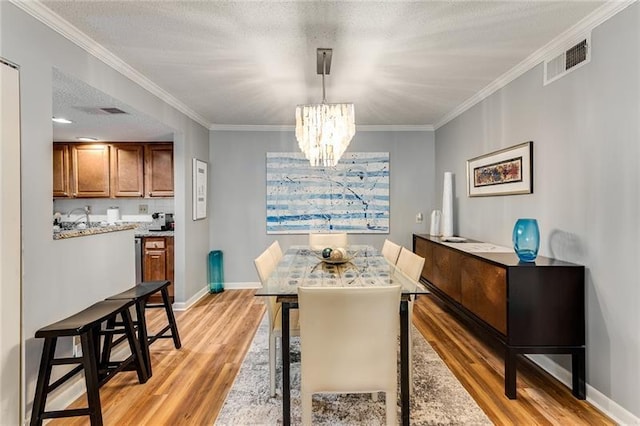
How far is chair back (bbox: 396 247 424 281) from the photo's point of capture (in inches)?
94.4

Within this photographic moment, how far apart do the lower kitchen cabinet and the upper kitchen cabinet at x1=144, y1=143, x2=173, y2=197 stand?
0.71m

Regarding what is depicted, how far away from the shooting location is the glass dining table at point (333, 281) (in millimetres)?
1961

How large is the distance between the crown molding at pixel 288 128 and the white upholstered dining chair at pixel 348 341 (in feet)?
12.6

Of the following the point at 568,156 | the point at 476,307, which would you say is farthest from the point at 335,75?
the point at 476,307

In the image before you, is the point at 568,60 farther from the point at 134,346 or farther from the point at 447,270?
the point at 134,346

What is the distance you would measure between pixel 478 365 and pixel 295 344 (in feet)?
5.09

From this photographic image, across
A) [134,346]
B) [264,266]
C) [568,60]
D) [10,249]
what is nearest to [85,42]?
[10,249]

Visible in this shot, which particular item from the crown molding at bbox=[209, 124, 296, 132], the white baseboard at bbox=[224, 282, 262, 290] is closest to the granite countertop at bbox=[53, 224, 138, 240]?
the white baseboard at bbox=[224, 282, 262, 290]

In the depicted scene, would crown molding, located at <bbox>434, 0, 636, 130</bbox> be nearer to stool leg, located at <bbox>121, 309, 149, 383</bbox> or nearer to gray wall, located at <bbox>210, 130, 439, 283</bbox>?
gray wall, located at <bbox>210, 130, 439, 283</bbox>

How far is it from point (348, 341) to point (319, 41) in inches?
78.0

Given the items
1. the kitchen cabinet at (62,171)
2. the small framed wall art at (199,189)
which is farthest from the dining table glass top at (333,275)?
the kitchen cabinet at (62,171)

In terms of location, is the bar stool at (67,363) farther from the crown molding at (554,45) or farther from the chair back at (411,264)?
the crown molding at (554,45)

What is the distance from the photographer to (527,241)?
247cm

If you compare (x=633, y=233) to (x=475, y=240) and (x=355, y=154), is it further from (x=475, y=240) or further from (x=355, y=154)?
(x=355, y=154)
